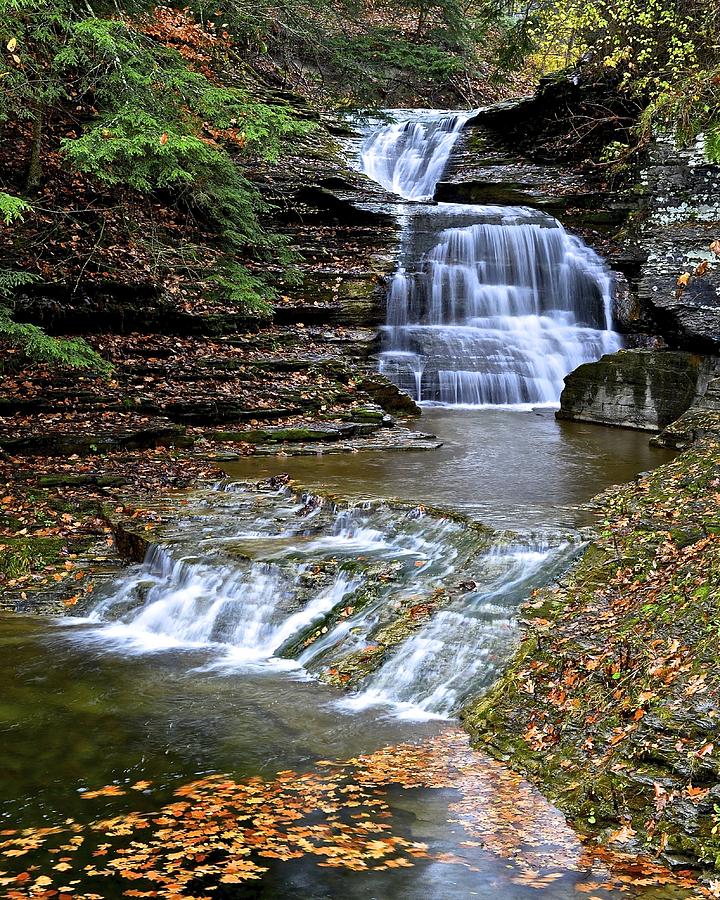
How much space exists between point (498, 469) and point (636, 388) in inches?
187

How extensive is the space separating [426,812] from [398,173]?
19.0 metres

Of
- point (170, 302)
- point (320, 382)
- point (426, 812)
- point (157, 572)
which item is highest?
point (170, 302)

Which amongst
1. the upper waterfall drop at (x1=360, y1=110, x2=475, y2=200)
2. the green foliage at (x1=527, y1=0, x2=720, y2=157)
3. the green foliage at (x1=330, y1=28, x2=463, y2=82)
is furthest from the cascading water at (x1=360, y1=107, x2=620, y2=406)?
the green foliage at (x1=330, y1=28, x2=463, y2=82)

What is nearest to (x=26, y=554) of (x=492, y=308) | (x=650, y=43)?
(x=492, y=308)

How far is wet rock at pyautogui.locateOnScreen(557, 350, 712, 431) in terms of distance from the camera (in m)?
14.0

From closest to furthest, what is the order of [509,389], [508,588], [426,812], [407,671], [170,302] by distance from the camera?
[426,812], [407,671], [508,588], [170,302], [509,389]

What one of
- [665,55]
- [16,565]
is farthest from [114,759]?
[665,55]

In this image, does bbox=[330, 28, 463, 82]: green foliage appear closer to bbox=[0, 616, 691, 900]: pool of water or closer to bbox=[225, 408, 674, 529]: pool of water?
bbox=[225, 408, 674, 529]: pool of water

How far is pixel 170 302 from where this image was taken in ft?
45.8

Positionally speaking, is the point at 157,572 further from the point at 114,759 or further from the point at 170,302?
the point at 170,302

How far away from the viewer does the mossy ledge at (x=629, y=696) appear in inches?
170

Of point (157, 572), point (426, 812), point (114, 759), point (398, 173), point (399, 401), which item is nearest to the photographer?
point (426, 812)

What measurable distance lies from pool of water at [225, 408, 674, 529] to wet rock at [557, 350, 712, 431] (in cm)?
41

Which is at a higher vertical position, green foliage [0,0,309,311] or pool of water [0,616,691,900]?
green foliage [0,0,309,311]
